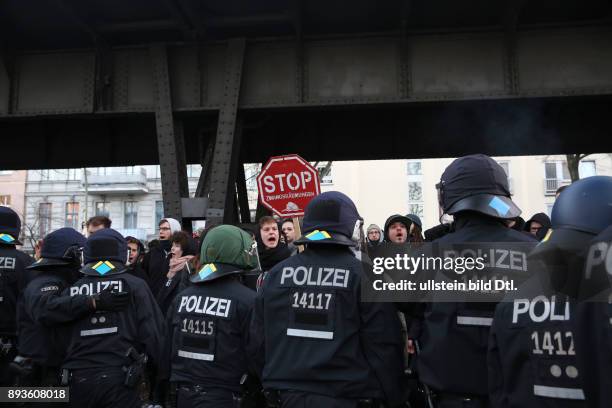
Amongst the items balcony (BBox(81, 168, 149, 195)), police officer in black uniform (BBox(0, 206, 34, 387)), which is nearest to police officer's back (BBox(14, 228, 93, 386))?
police officer in black uniform (BBox(0, 206, 34, 387))

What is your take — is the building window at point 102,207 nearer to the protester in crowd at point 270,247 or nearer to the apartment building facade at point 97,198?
the apartment building facade at point 97,198

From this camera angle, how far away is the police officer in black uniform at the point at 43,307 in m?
4.66

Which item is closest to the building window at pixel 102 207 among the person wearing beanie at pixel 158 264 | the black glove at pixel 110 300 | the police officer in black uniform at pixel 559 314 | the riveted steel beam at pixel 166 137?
the riveted steel beam at pixel 166 137

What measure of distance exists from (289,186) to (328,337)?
166 inches

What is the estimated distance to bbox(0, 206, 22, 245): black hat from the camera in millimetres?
5727

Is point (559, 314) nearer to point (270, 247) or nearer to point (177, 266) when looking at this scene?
point (270, 247)

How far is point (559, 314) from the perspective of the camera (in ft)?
6.12

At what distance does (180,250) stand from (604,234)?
5.02 m

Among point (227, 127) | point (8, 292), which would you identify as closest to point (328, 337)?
point (8, 292)

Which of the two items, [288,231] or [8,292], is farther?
[288,231]

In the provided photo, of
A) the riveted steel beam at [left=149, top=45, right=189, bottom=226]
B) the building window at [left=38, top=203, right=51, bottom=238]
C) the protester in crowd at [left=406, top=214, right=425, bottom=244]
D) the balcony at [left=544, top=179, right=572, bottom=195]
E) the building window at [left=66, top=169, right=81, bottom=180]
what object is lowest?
the protester in crowd at [left=406, top=214, right=425, bottom=244]

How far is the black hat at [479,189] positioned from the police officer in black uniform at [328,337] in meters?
0.70

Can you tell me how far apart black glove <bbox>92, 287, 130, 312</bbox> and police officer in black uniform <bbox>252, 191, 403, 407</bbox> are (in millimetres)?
1526

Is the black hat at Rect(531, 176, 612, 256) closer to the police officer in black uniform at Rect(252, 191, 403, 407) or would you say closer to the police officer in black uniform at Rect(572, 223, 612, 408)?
the police officer in black uniform at Rect(572, 223, 612, 408)
